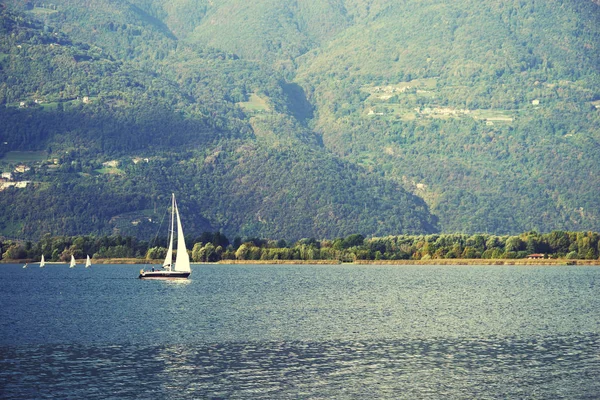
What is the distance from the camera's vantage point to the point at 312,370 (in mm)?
64125

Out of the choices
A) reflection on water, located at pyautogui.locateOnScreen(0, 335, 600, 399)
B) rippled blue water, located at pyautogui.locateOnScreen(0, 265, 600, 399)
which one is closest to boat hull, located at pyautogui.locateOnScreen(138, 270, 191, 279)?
rippled blue water, located at pyautogui.locateOnScreen(0, 265, 600, 399)

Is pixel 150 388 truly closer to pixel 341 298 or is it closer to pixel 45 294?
pixel 341 298

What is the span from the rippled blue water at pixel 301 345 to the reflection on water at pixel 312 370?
0.40ft

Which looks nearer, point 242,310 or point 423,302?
point 242,310

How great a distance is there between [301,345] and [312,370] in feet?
38.2

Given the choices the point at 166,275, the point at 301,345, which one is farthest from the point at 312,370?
the point at 166,275

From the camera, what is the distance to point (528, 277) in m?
179

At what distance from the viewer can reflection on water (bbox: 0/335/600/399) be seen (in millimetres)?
57406

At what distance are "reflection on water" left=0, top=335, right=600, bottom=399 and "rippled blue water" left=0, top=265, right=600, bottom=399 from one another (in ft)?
0.40

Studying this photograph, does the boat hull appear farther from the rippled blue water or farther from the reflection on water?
the reflection on water

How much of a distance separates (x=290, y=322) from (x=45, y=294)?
184ft

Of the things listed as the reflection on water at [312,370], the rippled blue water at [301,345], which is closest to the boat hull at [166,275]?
the rippled blue water at [301,345]

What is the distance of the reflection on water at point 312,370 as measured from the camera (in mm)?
57406

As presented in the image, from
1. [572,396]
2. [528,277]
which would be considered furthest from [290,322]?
[528,277]
